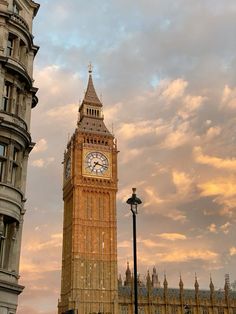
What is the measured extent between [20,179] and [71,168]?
99.3m

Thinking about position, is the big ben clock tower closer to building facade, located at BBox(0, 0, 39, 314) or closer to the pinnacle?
the pinnacle

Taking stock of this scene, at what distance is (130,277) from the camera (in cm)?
13925

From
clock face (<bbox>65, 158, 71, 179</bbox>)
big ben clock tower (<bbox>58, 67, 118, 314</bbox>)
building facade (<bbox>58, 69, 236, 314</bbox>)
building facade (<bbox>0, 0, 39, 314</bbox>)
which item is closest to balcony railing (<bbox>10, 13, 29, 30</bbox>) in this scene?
building facade (<bbox>0, 0, 39, 314</bbox>)

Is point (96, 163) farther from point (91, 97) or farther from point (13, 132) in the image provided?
point (13, 132)

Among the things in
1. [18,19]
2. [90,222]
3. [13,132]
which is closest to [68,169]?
[90,222]

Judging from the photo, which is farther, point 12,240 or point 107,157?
point 107,157

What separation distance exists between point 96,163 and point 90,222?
46.7 ft

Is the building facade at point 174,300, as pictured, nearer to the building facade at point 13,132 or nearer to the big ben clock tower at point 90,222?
the big ben clock tower at point 90,222

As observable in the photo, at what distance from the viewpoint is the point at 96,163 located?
411 feet

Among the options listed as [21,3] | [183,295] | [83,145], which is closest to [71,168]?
[83,145]

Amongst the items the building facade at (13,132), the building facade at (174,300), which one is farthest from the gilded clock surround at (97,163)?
the building facade at (13,132)

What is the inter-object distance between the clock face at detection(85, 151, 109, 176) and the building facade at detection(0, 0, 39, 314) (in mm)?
95685

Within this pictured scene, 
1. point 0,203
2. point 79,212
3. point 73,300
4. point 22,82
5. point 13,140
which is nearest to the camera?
point 0,203

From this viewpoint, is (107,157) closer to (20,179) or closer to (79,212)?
(79,212)
